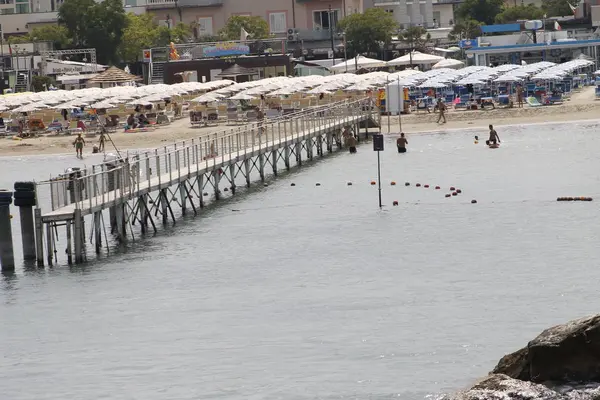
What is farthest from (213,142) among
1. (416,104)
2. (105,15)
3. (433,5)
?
(433,5)

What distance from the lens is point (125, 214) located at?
4666 centimetres

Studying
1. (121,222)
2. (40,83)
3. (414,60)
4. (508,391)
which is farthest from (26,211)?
(40,83)

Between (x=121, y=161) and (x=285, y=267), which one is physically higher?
Answer: (x=121, y=161)

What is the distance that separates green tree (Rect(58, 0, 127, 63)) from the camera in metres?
136

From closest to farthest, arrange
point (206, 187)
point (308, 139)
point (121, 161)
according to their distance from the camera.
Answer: point (121, 161), point (206, 187), point (308, 139)

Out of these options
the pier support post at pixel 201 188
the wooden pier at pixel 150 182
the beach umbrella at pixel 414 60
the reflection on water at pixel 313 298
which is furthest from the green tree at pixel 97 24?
the pier support post at pixel 201 188

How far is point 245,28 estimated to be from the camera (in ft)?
459

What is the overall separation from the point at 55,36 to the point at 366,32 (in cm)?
2908

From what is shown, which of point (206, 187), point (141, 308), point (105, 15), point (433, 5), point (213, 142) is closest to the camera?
point (141, 308)

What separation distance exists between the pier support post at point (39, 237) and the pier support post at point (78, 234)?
90 cm

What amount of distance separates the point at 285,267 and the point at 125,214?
7929 millimetres

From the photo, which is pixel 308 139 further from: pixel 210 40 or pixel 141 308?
pixel 210 40

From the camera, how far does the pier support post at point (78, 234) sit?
40.2 m

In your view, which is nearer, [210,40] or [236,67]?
[236,67]
